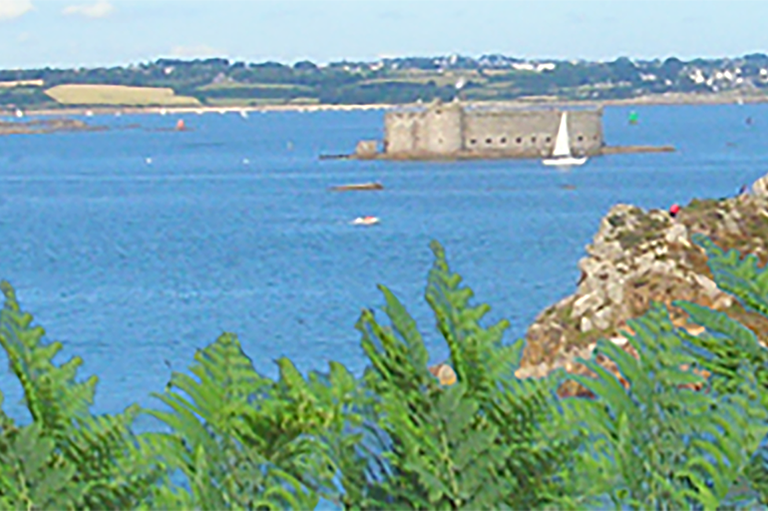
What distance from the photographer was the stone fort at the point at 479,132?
80.9 m

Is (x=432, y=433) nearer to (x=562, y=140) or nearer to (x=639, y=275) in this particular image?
(x=639, y=275)

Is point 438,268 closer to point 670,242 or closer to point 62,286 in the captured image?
point 670,242

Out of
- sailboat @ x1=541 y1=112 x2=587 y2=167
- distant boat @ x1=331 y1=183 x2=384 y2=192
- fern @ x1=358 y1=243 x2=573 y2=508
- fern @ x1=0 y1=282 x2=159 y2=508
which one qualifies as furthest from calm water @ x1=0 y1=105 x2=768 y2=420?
fern @ x1=358 y1=243 x2=573 y2=508

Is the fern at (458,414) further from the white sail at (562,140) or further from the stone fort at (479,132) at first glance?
the white sail at (562,140)

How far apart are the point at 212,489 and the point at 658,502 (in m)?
0.95

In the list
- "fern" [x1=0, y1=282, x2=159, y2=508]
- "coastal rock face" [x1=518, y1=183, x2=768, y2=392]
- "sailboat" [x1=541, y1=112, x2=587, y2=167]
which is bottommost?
"sailboat" [x1=541, y1=112, x2=587, y2=167]

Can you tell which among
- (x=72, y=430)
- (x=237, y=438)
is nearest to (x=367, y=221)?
(x=72, y=430)

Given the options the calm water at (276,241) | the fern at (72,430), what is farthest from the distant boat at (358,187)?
the fern at (72,430)

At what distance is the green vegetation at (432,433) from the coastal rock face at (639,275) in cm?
1248

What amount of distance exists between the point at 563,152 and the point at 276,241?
120 feet

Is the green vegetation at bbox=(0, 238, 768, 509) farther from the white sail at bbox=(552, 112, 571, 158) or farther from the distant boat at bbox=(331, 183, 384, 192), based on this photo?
the white sail at bbox=(552, 112, 571, 158)

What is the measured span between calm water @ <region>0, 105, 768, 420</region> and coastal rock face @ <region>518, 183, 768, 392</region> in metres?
3.63

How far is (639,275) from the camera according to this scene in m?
19.1

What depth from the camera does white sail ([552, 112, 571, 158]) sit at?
81.9 meters
